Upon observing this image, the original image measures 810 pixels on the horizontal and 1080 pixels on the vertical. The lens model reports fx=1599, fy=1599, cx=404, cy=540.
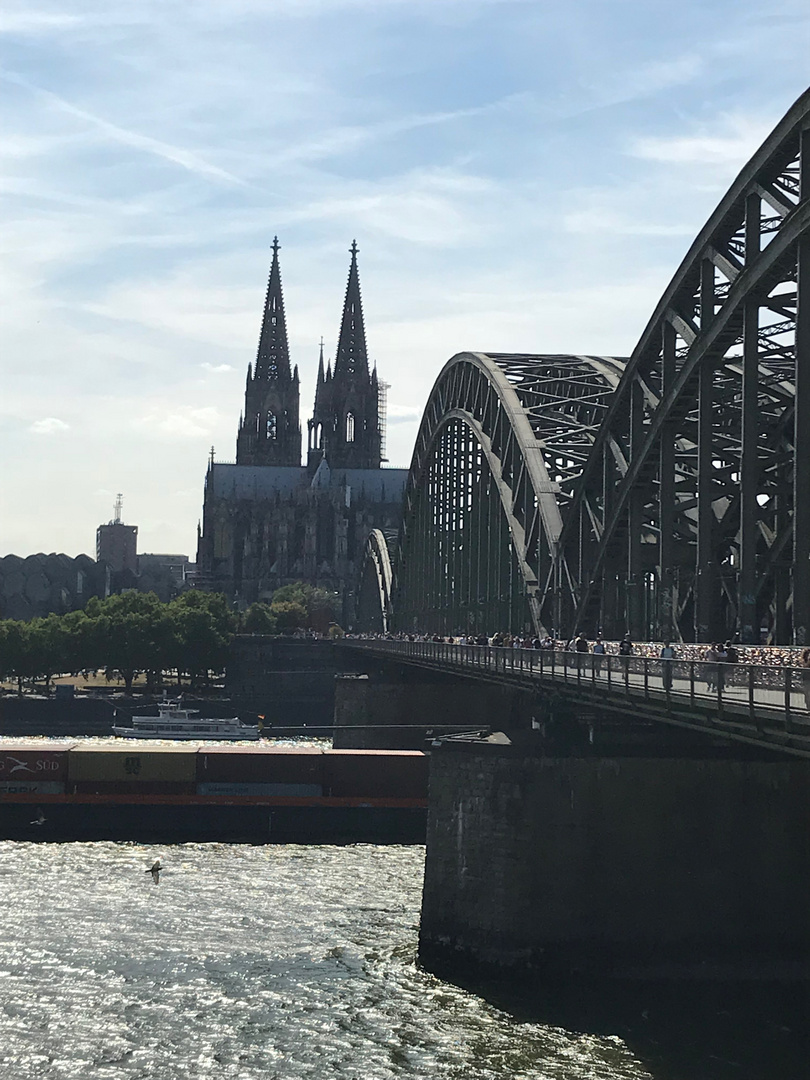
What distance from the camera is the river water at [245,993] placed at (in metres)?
34.1

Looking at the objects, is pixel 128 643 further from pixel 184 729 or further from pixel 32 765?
pixel 32 765

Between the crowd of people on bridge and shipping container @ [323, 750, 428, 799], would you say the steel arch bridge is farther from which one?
shipping container @ [323, 750, 428, 799]

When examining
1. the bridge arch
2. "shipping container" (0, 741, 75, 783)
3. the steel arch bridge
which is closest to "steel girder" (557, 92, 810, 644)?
the steel arch bridge

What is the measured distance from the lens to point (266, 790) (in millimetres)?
70562

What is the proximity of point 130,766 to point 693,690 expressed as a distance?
42.5 meters

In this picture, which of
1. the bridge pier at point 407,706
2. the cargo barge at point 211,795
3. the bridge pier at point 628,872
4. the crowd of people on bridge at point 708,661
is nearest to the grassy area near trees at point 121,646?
the bridge pier at point 407,706

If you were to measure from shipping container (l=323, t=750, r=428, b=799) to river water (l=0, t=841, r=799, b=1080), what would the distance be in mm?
14351

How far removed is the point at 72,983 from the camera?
39750 millimetres

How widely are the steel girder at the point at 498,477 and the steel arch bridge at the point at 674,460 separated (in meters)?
0.19

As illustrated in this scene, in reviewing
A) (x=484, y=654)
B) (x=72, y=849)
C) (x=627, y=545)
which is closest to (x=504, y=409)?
(x=627, y=545)

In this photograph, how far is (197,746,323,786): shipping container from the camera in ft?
233

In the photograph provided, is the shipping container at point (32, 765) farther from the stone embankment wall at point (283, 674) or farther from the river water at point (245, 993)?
the stone embankment wall at point (283, 674)

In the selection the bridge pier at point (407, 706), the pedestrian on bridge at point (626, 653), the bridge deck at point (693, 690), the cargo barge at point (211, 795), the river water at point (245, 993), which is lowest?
the river water at point (245, 993)

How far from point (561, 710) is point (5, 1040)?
17766 mm
